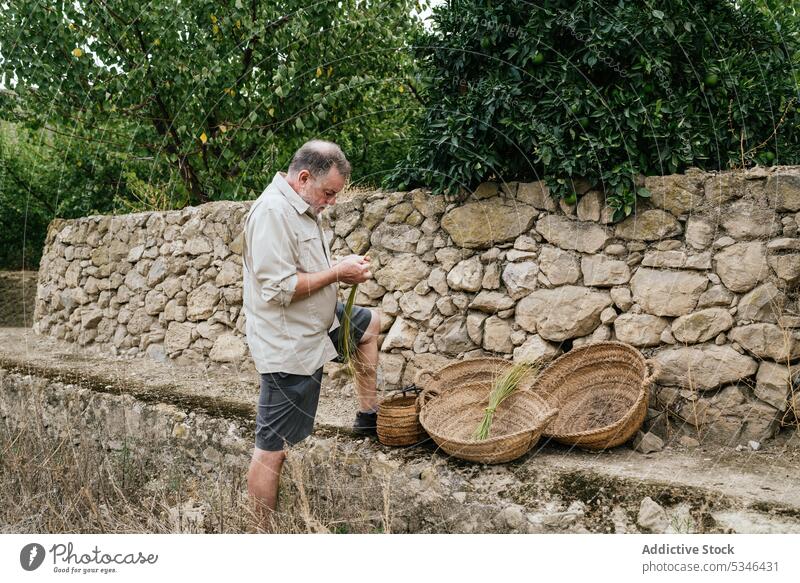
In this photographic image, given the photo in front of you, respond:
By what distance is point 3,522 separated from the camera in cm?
341

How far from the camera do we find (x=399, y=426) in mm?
3180

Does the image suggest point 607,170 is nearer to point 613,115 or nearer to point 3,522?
point 613,115

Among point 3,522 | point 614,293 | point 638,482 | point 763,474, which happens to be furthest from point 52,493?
point 763,474

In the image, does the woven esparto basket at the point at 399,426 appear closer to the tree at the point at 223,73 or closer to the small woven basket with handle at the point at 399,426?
the small woven basket with handle at the point at 399,426

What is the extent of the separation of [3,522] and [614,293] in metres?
3.48

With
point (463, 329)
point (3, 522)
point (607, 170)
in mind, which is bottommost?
point (3, 522)

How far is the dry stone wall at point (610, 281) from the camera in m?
3.14

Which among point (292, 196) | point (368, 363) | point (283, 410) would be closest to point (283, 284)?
point (292, 196)

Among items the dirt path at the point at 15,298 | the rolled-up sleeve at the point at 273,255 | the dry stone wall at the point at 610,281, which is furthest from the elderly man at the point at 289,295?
the dirt path at the point at 15,298

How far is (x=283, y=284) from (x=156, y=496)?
179 centimetres

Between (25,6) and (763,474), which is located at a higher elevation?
(25,6)

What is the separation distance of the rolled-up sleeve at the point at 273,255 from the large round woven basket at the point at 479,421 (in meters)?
1.05
